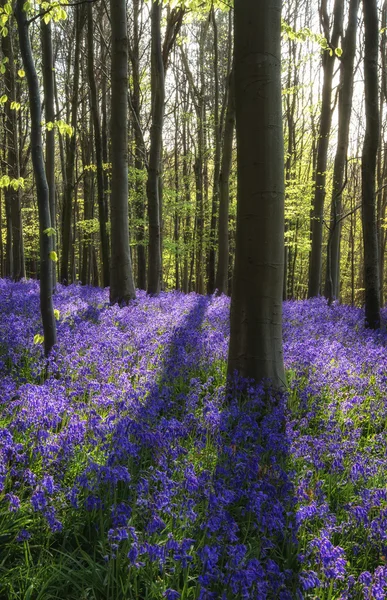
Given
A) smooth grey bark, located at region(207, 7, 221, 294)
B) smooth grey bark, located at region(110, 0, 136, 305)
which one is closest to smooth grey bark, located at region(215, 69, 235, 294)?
smooth grey bark, located at region(110, 0, 136, 305)

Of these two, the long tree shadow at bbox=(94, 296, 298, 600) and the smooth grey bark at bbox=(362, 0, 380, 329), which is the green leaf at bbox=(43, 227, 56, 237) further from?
the smooth grey bark at bbox=(362, 0, 380, 329)

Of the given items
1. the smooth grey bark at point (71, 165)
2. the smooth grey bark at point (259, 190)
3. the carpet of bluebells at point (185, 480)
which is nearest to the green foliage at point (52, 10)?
the smooth grey bark at point (259, 190)

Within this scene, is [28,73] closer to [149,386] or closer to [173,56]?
[149,386]

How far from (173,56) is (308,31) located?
68.0 ft

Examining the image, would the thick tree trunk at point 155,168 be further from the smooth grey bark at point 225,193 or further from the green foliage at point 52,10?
the green foliage at point 52,10

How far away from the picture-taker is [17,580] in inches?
85.1

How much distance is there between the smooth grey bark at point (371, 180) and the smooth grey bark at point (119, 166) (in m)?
4.53

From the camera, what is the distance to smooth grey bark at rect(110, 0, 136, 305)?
30.5 feet

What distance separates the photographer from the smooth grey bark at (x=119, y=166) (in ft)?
30.5

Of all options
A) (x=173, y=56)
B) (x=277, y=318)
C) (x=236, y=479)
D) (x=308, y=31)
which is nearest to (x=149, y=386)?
(x=277, y=318)

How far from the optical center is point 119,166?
9.56m

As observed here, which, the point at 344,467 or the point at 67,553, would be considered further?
the point at 344,467

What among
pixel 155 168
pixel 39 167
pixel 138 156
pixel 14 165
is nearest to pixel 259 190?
pixel 39 167

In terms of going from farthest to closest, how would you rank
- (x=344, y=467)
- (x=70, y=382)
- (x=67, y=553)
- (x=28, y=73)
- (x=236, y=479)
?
(x=28, y=73)
(x=70, y=382)
(x=344, y=467)
(x=236, y=479)
(x=67, y=553)
